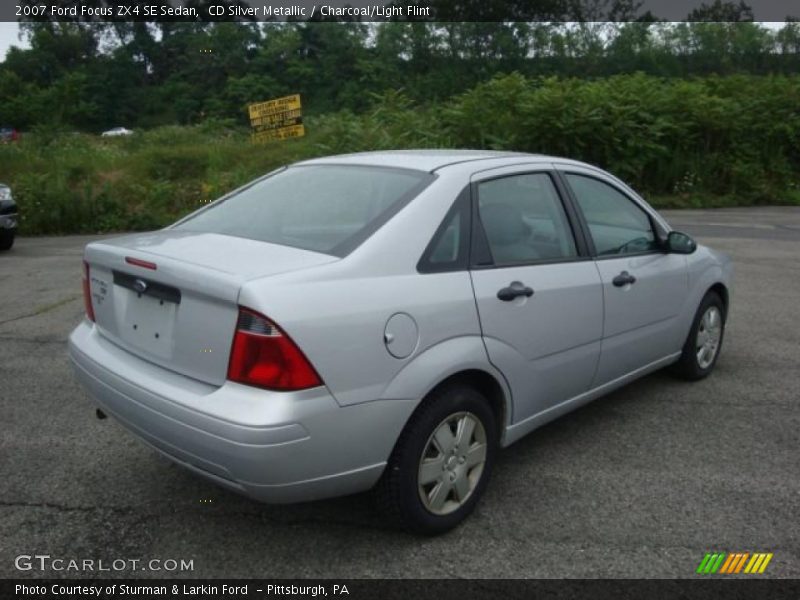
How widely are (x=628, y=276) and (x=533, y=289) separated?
86 cm

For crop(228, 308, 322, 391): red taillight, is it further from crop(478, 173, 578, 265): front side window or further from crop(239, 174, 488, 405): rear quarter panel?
crop(478, 173, 578, 265): front side window

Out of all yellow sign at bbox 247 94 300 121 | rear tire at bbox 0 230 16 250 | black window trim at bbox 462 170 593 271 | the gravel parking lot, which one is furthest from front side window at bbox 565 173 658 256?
yellow sign at bbox 247 94 300 121

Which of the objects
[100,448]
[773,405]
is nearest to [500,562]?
[100,448]

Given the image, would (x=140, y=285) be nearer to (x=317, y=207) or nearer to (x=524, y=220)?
(x=317, y=207)

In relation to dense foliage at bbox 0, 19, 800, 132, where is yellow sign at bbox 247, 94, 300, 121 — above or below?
below

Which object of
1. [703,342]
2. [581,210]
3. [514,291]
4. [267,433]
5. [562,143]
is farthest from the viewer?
[562,143]

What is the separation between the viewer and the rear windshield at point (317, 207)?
3016 mm

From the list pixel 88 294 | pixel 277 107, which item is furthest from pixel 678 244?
pixel 277 107

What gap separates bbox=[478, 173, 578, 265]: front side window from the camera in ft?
10.9

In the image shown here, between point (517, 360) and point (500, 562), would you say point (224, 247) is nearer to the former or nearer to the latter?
point (517, 360)

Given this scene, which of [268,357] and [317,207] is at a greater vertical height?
[317,207]

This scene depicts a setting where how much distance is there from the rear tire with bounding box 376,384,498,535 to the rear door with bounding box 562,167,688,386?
0.99m

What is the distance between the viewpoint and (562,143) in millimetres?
18625
